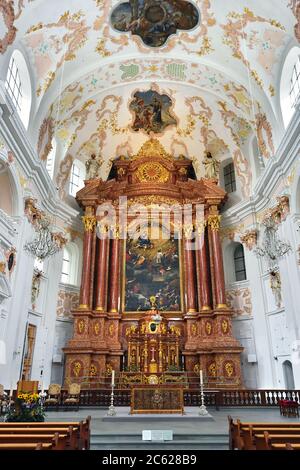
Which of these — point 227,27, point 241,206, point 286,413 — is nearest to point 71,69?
point 227,27

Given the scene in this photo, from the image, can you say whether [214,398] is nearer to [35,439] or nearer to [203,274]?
[203,274]

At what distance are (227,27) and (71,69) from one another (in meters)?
Result: 6.49

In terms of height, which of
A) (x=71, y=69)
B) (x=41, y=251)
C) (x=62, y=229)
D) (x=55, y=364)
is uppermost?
(x=71, y=69)

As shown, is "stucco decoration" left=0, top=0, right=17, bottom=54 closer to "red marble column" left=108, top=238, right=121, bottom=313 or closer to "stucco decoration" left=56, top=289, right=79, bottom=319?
"red marble column" left=108, top=238, right=121, bottom=313

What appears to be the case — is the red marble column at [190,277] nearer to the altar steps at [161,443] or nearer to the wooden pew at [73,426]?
the altar steps at [161,443]

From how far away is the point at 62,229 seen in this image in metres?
18.4

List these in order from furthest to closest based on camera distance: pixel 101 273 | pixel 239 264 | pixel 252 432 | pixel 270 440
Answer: pixel 239 264 → pixel 101 273 → pixel 252 432 → pixel 270 440

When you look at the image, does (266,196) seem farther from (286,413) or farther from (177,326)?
(286,413)

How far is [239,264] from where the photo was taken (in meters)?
19.2

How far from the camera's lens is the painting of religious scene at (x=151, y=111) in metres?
18.5

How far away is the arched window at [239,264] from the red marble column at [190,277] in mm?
2474

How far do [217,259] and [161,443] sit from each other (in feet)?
39.0

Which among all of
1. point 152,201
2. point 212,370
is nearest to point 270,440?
point 212,370

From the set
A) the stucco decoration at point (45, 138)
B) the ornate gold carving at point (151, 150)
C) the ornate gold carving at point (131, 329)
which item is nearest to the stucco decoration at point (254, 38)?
the ornate gold carving at point (151, 150)
